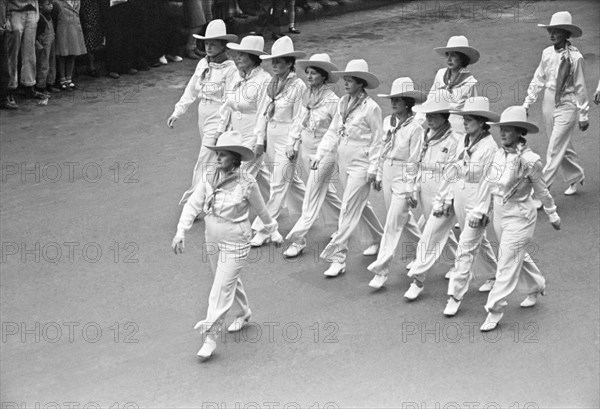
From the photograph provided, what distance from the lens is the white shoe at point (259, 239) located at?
1533 cm

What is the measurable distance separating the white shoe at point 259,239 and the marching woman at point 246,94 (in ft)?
2.44

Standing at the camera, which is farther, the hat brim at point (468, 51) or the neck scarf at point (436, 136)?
the hat brim at point (468, 51)

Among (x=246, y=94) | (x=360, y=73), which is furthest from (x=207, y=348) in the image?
(x=246, y=94)

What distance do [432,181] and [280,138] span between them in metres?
2.35

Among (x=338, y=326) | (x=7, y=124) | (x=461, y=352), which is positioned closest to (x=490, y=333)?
(x=461, y=352)

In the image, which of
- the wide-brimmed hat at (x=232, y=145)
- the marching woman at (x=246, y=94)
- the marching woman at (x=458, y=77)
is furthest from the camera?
→ the marching woman at (x=246, y=94)

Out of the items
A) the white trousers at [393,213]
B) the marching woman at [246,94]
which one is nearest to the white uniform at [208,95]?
the marching woman at [246,94]

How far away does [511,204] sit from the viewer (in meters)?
12.9

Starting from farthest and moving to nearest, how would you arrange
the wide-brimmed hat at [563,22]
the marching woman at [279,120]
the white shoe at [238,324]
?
the wide-brimmed hat at [563,22] → the marching woman at [279,120] → the white shoe at [238,324]

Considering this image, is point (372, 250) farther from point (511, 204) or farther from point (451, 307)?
point (511, 204)

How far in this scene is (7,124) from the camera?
1936 centimetres

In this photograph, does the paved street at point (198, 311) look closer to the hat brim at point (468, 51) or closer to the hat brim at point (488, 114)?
the hat brim at point (488, 114)

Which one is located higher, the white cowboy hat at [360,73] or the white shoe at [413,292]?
the white cowboy hat at [360,73]

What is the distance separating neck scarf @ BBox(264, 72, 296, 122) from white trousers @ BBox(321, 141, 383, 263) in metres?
1.20
